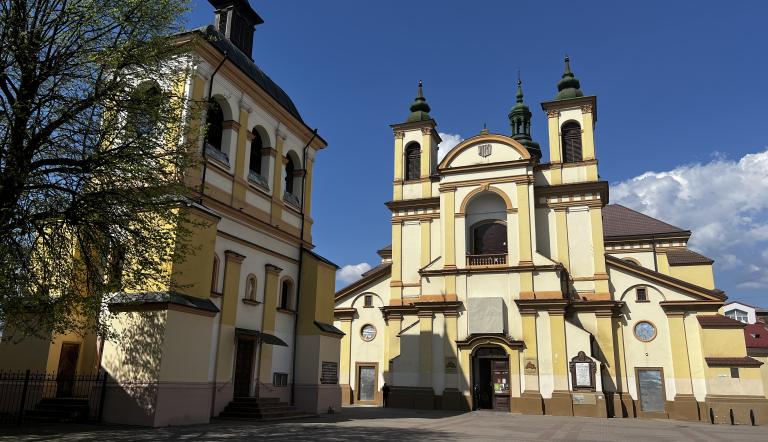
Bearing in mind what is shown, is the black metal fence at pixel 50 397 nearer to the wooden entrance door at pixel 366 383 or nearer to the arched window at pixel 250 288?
the arched window at pixel 250 288

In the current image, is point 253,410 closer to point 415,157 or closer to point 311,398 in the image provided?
point 311,398

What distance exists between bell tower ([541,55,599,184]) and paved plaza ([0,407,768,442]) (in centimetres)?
1290

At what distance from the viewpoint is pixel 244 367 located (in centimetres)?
1862

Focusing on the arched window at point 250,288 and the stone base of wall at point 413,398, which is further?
the stone base of wall at point 413,398

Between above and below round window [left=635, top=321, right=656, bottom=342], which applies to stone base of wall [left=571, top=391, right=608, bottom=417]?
below

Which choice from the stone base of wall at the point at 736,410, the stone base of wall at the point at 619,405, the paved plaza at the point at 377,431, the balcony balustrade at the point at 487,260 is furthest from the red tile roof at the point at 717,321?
the balcony balustrade at the point at 487,260

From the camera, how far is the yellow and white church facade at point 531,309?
26922 mm

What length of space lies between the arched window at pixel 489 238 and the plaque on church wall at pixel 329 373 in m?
12.0

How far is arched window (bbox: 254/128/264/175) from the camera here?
2094 centimetres

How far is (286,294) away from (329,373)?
3.28 m

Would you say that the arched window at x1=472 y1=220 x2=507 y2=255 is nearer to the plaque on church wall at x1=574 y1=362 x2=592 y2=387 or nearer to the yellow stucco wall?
the plaque on church wall at x1=574 y1=362 x2=592 y2=387

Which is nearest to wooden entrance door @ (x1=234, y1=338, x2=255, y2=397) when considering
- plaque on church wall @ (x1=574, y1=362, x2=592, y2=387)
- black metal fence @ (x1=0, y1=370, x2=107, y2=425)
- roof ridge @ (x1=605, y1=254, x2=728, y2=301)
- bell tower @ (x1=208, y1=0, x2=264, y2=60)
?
black metal fence @ (x1=0, y1=370, x2=107, y2=425)

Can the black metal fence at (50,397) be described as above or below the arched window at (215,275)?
below

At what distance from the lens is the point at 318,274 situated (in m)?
22.1
